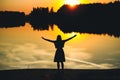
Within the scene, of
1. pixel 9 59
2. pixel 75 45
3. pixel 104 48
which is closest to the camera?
pixel 9 59

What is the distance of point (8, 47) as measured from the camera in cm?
3159
